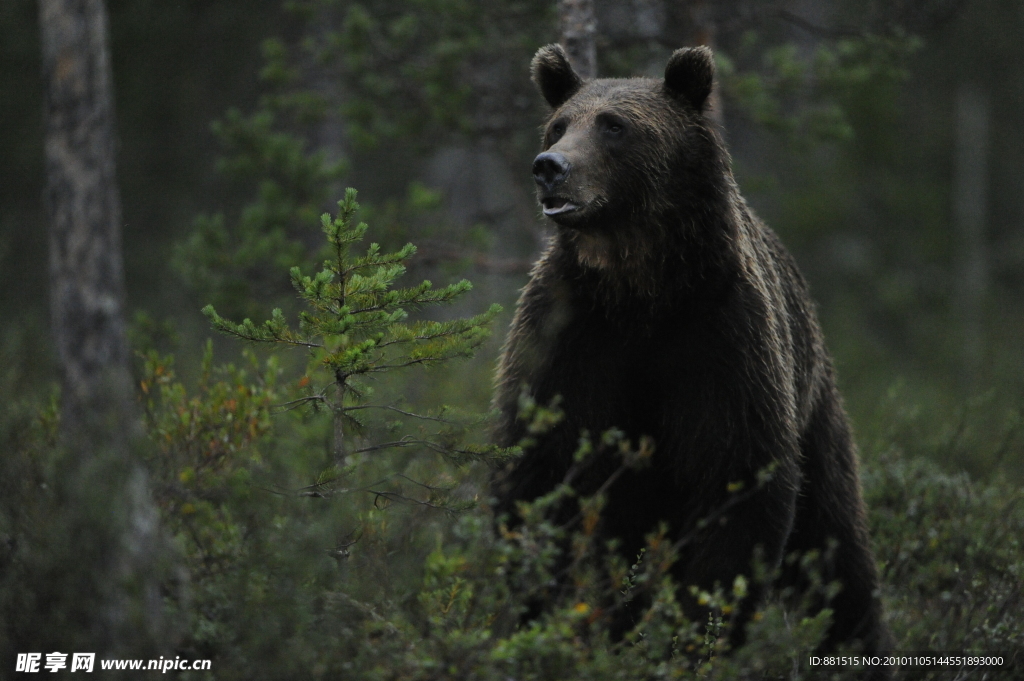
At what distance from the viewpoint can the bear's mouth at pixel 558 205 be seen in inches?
173

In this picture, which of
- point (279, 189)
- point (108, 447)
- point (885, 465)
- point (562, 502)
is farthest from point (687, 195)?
point (279, 189)

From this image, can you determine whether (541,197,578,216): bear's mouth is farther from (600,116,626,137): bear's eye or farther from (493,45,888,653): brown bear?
(600,116,626,137): bear's eye

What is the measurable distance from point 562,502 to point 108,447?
2081mm

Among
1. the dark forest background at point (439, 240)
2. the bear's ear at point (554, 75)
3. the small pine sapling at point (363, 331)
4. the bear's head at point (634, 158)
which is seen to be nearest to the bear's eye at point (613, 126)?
the bear's head at point (634, 158)

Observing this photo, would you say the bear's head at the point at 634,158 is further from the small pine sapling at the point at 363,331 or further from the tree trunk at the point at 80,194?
the tree trunk at the point at 80,194

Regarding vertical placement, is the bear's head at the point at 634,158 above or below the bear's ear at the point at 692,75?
below

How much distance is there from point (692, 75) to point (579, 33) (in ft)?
5.37

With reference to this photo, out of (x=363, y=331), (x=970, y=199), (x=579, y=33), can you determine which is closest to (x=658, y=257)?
(x=363, y=331)

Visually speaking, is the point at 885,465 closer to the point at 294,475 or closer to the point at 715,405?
the point at 715,405

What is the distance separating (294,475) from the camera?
3.86 meters

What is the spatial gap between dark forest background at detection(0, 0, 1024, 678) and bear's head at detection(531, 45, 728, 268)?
149 cm

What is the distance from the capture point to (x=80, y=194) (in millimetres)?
5168

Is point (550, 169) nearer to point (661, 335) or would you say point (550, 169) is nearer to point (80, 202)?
point (661, 335)

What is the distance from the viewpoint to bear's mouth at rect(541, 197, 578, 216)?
14.4 ft
